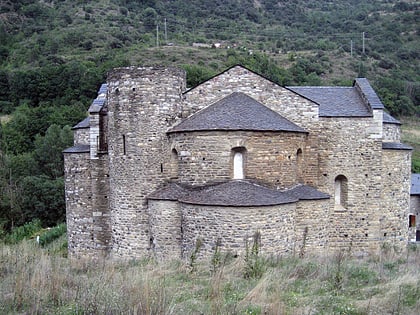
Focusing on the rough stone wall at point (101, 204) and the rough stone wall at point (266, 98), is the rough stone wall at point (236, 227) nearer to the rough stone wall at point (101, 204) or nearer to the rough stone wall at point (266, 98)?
the rough stone wall at point (266, 98)

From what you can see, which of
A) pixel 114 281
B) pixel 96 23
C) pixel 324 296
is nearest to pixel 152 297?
pixel 114 281

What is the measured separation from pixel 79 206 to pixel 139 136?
16.5 ft

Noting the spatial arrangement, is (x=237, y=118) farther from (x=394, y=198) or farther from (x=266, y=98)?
(x=394, y=198)

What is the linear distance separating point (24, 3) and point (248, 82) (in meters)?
80.4

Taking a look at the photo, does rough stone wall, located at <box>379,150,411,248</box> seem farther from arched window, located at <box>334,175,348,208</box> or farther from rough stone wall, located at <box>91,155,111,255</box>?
rough stone wall, located at <box>91,155,111,255</box>

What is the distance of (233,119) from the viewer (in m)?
15.0

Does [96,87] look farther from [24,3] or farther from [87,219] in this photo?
[24,3]

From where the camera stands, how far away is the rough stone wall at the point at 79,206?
1861 cm

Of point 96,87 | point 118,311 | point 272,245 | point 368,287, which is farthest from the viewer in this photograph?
point 96,87

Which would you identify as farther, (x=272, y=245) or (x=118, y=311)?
(x=272, y=245)

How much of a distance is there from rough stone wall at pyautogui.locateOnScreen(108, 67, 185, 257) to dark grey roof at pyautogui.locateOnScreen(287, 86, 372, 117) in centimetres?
553

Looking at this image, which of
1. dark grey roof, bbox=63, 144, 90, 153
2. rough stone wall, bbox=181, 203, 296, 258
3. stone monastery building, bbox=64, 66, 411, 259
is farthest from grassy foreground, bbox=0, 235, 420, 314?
dark grey roof, bbox=63, 144, 90, 153

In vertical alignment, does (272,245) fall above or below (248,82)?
below

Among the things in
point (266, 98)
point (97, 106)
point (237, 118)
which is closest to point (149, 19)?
point (97, 106)
